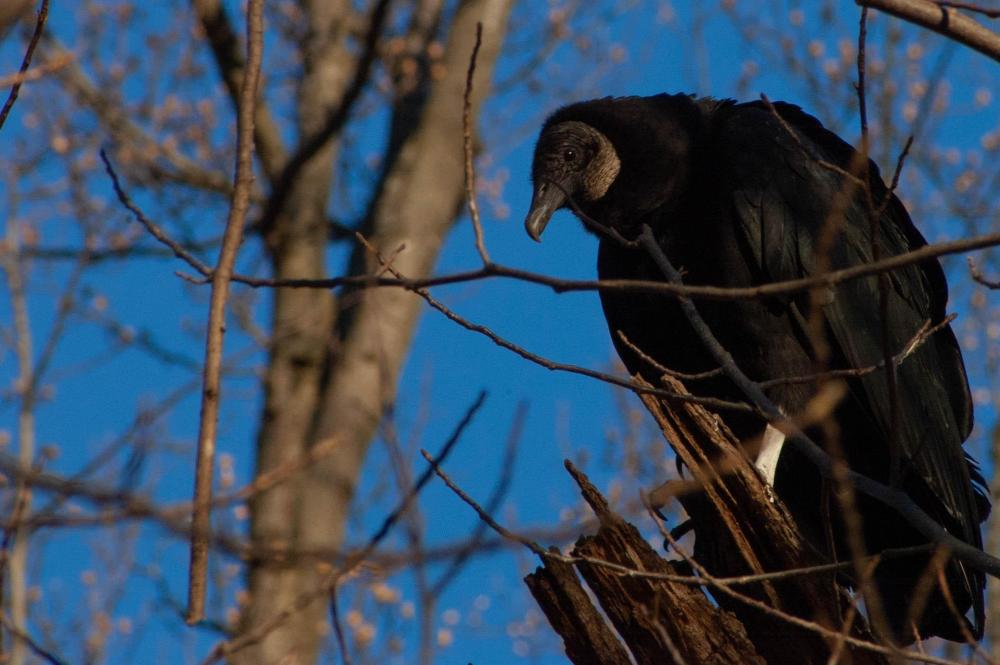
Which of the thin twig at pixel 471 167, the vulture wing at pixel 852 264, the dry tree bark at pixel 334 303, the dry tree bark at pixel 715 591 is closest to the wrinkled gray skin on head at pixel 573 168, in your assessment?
the vulture wing at pixel 852 264

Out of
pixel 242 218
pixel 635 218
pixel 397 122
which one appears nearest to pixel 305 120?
pixel 397 122

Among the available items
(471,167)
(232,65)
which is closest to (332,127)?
(232,65)

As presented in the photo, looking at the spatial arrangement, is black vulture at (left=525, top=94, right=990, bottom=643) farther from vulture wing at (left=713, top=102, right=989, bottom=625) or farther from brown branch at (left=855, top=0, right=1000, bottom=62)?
brown branch at (left=855, top=0, right=1000, bottom=62)

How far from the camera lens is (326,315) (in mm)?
7891

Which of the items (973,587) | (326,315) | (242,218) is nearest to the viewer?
(242,218)

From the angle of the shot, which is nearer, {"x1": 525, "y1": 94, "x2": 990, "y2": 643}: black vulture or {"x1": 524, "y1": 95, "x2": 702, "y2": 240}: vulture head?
{"x1": 525, "y1": 94, "x2": 990, "y2": 643}: black vulture

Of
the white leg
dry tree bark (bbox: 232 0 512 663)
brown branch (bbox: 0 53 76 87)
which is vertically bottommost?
the white leg

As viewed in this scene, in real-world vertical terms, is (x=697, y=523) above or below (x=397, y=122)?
below

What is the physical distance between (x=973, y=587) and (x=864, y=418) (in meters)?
0.54

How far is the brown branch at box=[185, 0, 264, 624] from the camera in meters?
1.83

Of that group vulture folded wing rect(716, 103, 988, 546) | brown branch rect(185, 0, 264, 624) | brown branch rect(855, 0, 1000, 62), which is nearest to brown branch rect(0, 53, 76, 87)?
brown branch rect(185, 0, 264, 624)

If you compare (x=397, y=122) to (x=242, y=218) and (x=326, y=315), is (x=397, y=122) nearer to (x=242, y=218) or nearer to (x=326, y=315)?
(x=326, y=315)

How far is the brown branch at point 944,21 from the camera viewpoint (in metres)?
1.96

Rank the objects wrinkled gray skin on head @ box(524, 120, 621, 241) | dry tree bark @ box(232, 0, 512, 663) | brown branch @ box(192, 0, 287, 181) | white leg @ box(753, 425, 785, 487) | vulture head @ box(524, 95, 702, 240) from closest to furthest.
Answer: white leg @ box(753, 425, 785, 487), vulture head @ box(524, 95, 702, 240), wrinkled gray skin on head @ box(524, 120, 621, 241), dry tree bark @ box(232, 0, 512, 663), brown branch @ box(192, 0, 287, 181)
